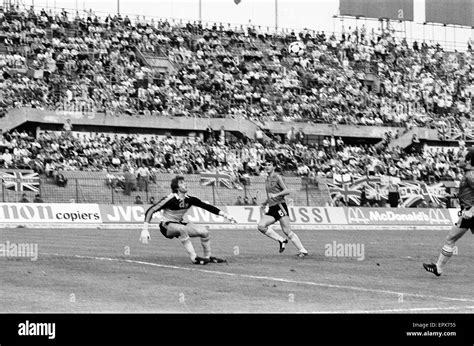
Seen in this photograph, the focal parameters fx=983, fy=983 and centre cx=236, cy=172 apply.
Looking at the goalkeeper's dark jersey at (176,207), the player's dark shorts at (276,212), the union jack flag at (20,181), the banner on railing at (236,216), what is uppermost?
the goalkeeper's dark jersey at (176,207)

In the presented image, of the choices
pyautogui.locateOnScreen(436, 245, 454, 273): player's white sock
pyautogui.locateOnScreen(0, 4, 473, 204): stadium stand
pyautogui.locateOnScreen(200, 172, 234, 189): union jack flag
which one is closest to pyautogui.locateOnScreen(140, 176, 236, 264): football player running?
pyautogui.locateOnScreen(436, 245, 454, 273): player's white sock

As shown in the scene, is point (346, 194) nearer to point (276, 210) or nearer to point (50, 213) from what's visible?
point (50, 213)

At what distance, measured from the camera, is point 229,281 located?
17.3m

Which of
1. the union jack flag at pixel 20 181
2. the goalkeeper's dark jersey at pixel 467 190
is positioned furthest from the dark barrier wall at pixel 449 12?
the goalkeeper's dark jersey at pixel 467 190

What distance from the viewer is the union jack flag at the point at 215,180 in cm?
4447

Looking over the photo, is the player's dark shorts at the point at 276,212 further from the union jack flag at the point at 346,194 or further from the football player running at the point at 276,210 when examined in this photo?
the union jack flag at the point at 346,194

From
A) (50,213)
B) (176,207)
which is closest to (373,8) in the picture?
(50,213)

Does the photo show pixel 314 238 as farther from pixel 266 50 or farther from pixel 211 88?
pixel 266 50

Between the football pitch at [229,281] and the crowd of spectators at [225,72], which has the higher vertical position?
the crowd of spectators at [225,72]

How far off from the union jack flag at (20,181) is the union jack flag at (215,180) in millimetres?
7910

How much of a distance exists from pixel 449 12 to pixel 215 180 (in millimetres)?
35382

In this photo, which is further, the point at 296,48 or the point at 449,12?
the point at 449,12

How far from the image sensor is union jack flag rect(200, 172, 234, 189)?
44.5m
